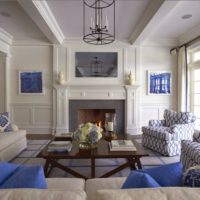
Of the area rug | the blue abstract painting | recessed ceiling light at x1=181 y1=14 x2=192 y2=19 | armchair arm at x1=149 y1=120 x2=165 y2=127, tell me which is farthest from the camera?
the blue abstract painting

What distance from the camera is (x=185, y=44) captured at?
5.95m

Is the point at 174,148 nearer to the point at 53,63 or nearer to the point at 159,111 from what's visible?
the point at 159,111

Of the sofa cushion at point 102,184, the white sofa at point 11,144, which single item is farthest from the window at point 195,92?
the sofa cushion at point 102,184

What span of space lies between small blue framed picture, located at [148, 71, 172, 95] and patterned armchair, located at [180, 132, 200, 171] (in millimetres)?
3487

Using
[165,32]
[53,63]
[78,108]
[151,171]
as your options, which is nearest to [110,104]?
[78,108]

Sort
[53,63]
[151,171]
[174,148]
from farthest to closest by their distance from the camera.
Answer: [53,63]
[174,148]
[151,171]

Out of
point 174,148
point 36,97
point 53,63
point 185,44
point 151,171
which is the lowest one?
point 174,148

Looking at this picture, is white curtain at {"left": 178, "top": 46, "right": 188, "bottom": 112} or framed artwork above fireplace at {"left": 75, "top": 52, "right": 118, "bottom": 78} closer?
white curtain at {"left": 178, "top": 46, "right": 188, "bottom": 112}

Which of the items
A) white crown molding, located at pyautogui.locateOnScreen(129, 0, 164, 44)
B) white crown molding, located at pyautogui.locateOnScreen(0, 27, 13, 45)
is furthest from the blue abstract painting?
white crown molding, located at pyautogui.locateOnScreen(129, 0, 164, 44)

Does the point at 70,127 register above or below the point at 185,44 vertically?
below

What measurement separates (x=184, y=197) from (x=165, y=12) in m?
3.51

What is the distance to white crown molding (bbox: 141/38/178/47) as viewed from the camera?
6.48m

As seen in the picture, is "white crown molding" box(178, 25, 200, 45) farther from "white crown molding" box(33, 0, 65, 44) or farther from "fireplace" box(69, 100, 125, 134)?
"white crown molding" box(33, 0, 65, 44)

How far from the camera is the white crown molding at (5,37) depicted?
18.6 feet
